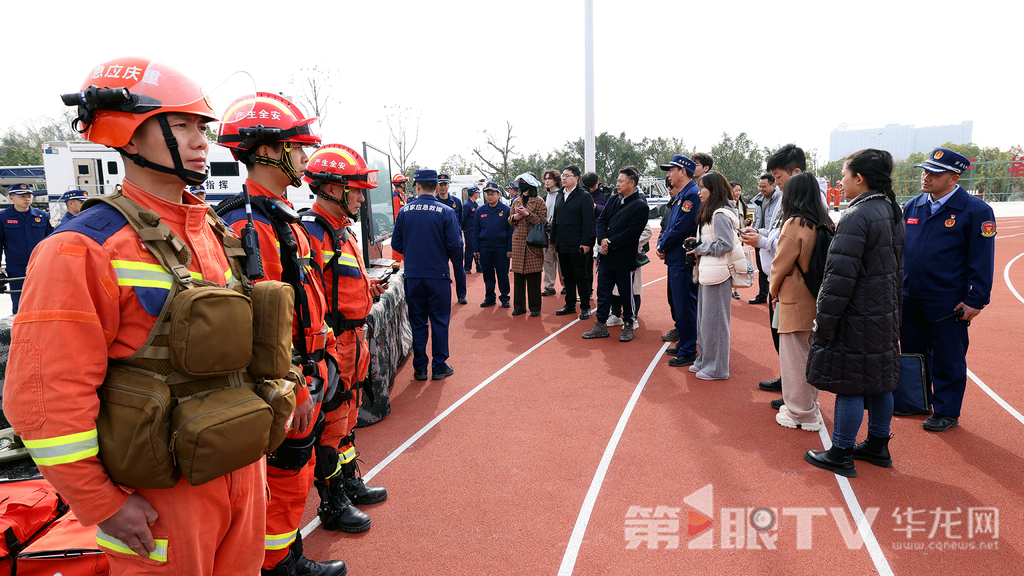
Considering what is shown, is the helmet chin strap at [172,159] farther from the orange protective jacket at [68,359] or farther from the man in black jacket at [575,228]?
the man in black jacket at [575,228]

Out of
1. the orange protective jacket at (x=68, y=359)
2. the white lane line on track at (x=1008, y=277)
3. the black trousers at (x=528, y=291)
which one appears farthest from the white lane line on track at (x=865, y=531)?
the white lane line on track at (x=1008, y=277)

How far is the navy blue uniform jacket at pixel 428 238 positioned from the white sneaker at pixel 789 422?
359cm

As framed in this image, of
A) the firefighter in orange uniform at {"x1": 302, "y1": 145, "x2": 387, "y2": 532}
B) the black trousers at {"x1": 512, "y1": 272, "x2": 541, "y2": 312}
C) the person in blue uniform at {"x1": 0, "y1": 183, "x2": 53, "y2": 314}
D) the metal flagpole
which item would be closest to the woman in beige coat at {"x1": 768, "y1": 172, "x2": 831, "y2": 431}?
the firefighter in orange uniform at {"x1": 302, "y1": 145, "x2": 387, "y2": 532}

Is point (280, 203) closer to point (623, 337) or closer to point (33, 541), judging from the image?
point (33, 541)

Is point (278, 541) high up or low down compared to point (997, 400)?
up

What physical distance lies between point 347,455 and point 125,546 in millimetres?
2057

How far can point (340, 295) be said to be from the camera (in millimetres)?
3311

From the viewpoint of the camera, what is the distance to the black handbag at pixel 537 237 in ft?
28.6

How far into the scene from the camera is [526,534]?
3307 millimetres

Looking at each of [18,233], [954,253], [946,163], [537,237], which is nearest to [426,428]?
[537,237]

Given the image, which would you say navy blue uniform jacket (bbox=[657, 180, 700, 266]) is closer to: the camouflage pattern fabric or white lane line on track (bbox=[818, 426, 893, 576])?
white lane line on track (bbox=[818, 426, 893, 576])

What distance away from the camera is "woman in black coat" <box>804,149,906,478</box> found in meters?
3.54

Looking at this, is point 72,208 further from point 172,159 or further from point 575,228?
point 575,228

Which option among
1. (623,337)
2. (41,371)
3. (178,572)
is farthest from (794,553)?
(623,337)
